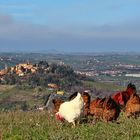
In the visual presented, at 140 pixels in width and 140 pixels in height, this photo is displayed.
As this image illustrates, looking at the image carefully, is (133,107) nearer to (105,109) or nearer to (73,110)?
(105,109)

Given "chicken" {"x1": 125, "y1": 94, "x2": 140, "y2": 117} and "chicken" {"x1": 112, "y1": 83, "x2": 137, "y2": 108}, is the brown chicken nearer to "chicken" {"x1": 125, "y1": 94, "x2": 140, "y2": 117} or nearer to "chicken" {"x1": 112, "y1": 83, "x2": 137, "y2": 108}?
"chicken" {"x1": 125, "y1": 94, "x2": 140, "y2": 117}

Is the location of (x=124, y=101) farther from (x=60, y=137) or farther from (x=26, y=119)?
(x=60, y=137)

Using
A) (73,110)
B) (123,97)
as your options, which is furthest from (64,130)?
(123,97)

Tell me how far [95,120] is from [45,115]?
8.35 ft

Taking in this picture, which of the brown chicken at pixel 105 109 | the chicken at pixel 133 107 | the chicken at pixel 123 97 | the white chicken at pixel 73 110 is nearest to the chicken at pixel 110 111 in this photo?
the brown chicken at pixel 105 109

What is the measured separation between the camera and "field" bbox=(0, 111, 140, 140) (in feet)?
36.7

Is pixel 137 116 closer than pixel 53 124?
No

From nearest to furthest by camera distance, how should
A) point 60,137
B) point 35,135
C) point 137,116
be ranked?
1. point 60,137
2. point 35,135
3. point 137,116

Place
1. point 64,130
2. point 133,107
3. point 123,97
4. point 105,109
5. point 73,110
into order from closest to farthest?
point 64,130, point 73,110, point 105,109, point 133,107, point 123,97

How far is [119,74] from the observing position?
17638cm

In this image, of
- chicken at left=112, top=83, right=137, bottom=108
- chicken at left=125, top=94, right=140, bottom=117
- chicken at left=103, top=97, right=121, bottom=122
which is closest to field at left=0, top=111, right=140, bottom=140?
chicken at left=103, top=97, right=121, bottom=122

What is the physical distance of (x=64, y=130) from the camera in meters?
12.2

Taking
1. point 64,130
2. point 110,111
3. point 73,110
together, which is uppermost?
point 73,110


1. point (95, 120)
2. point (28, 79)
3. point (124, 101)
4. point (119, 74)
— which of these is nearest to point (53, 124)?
point (95, 120)
